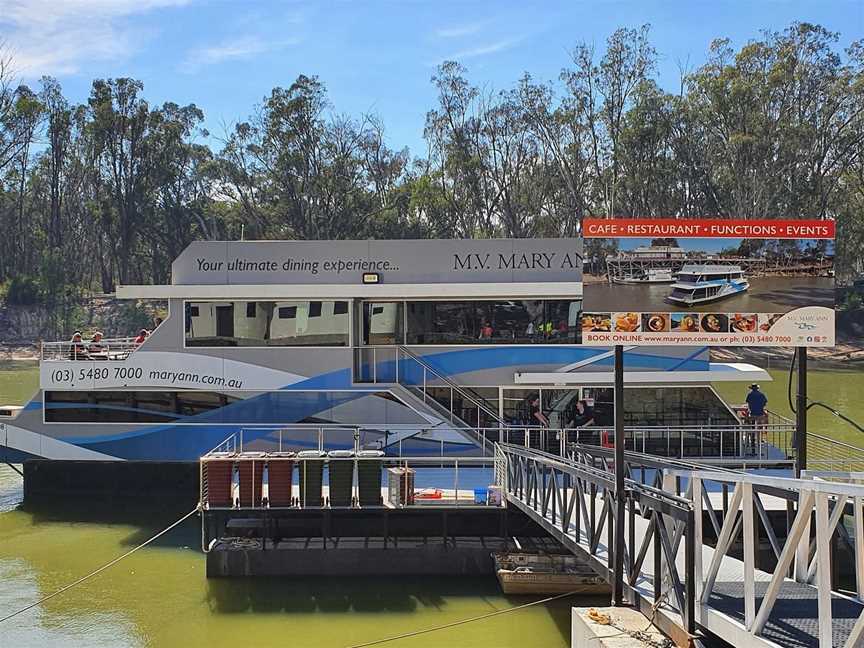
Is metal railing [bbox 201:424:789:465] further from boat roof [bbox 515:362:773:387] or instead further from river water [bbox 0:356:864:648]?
river water [bbox 0:356:864:648]

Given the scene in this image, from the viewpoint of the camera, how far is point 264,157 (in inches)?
2409

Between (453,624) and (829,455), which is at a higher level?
(829,455)

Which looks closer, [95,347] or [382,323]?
[382,323]

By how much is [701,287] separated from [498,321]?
902cm

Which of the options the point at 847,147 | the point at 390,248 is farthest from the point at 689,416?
the point at 847,147

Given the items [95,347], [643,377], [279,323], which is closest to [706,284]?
[643,377]

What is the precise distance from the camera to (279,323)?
1802 cm

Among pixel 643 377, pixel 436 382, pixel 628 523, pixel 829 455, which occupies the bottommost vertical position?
pixel 829 455

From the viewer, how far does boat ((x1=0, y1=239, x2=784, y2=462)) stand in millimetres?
17859

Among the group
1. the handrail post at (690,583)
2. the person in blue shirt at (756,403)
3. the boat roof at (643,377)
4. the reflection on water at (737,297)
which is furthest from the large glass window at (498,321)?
the handrail post at (690,583)

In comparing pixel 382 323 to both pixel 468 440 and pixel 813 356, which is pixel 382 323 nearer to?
pixel 468 440

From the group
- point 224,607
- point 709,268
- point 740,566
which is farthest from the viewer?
point 224,607

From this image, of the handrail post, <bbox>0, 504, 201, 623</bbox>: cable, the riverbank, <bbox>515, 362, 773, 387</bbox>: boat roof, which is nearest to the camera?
the handrail post

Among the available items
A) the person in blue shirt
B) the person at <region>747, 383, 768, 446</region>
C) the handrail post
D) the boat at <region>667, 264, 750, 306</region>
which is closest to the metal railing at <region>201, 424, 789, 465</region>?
the person at <region>747, 383, 768, 446</region>
